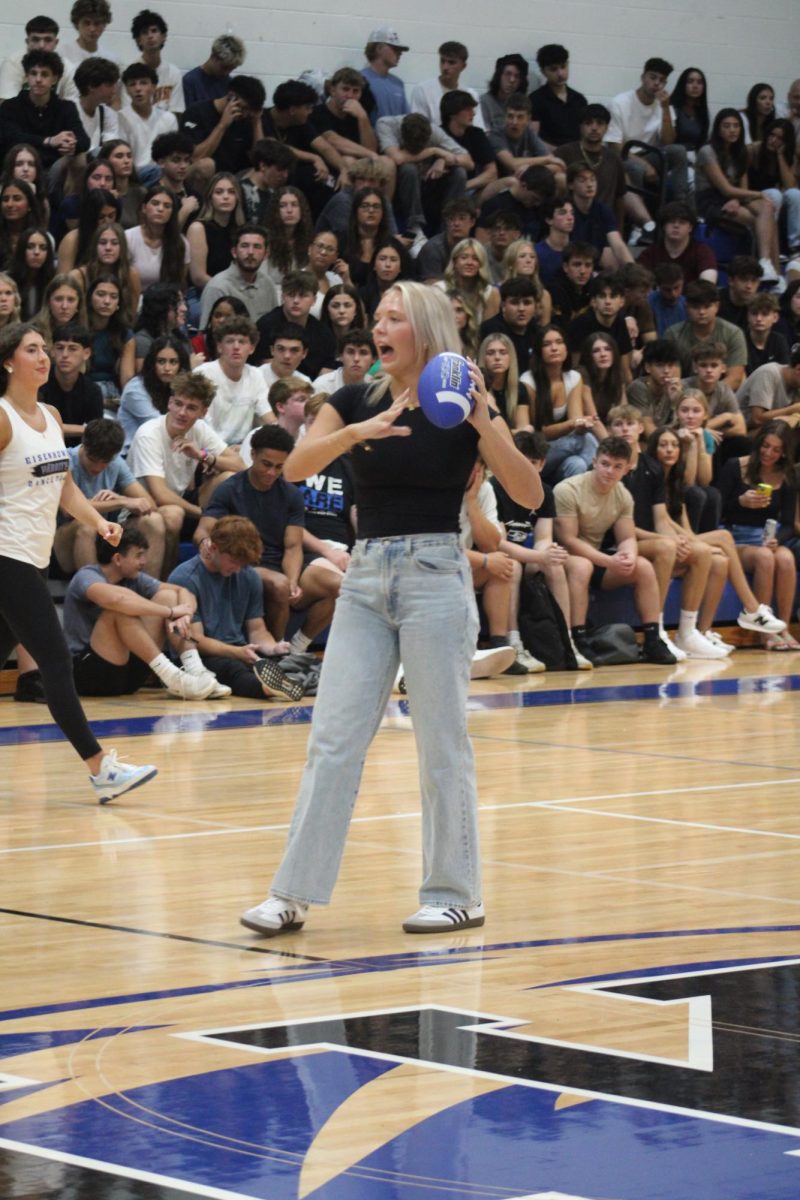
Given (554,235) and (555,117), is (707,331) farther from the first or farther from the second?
(555,117)

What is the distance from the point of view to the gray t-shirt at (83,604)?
1091cm

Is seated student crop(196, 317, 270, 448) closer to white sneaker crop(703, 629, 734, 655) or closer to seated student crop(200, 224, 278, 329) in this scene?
seated student crop(200, 224, 278, 329)

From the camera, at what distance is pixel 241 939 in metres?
5.40

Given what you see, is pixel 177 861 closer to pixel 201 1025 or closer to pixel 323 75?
pixel 201 1025

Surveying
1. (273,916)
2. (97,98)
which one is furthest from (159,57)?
(273,916)

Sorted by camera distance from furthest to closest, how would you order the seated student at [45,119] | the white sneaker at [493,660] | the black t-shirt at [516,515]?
the seated student at [45,119]
the black t-shirt at [516,515]
the white sneaker at [493,660]

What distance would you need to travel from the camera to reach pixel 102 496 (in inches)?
452

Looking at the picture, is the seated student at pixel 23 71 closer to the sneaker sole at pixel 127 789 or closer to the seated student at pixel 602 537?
the seated student at pixel 602 537

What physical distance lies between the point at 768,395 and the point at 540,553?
3.88m

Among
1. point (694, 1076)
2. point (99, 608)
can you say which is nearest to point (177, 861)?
point (694, 1076)

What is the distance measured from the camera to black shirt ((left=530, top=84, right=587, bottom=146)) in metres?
18.8

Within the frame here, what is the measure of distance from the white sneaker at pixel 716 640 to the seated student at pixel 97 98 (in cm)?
580

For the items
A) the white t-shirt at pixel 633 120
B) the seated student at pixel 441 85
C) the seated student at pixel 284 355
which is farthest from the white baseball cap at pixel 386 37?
the seated student at pixel 284 355

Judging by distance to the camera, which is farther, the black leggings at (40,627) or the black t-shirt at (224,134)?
the black t-shirt at (224,134)
